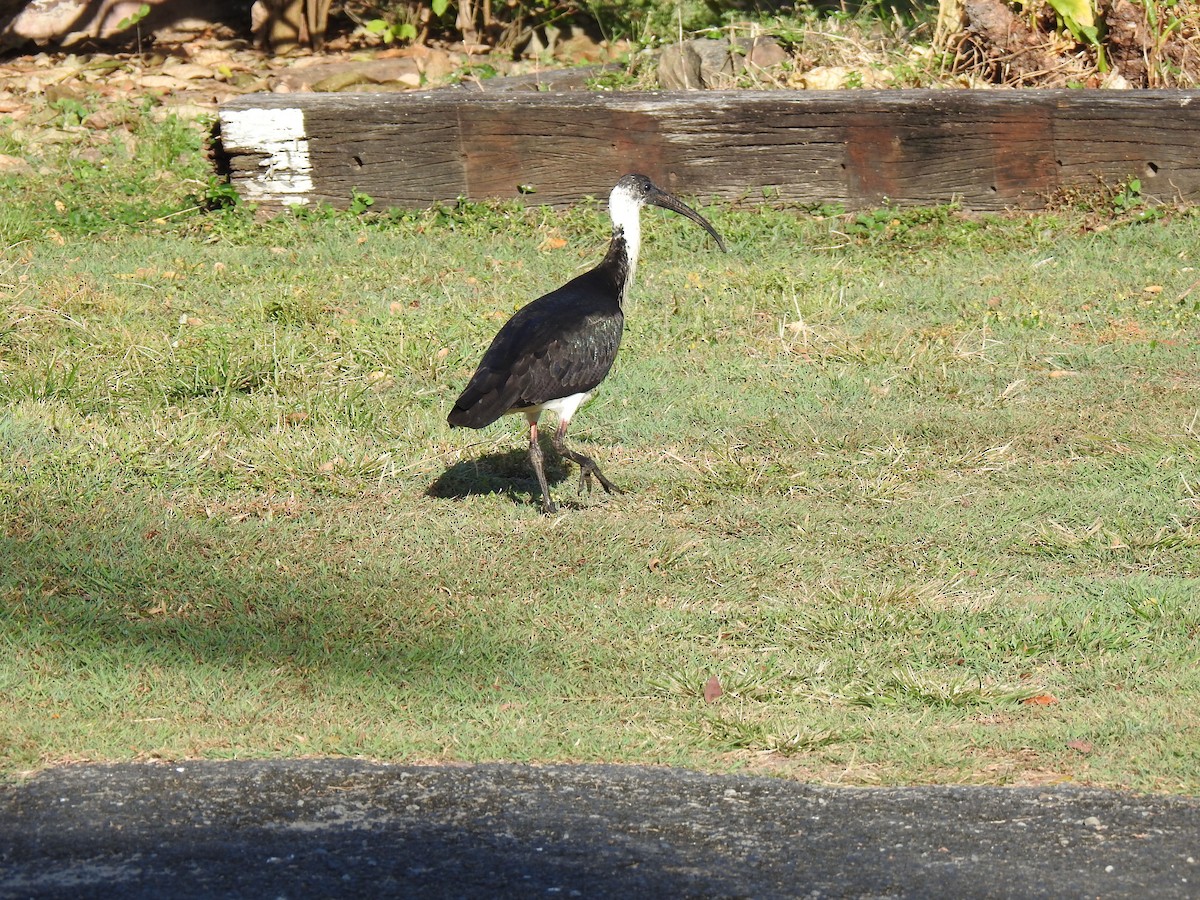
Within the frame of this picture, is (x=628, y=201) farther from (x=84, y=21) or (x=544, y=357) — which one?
(x=84, y=21)

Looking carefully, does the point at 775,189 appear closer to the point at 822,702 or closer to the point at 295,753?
the point at 822,702

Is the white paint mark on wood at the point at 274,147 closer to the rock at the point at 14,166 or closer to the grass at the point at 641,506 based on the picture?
the grass at the point at 641,506

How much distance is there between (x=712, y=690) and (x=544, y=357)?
195cm

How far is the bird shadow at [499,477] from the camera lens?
22.5 feet

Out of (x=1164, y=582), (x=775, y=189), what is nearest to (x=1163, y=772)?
(x=1164, y=582)

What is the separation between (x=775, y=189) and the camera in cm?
1069

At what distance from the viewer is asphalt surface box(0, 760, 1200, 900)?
371 cm

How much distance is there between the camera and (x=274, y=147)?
10.6 meters

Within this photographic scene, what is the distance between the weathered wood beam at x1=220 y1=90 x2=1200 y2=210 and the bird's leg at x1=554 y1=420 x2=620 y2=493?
421 cm

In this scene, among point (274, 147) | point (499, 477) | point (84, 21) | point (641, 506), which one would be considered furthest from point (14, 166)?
point (641, 506)

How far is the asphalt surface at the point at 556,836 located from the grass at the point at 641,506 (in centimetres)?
21

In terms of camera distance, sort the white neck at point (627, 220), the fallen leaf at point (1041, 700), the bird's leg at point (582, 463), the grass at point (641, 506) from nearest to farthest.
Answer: the grass at point (641, 506) < the fallen leaf at point (1041, 700) < the bird's leg at point (582, 463) < the white neck at point (627, 220)

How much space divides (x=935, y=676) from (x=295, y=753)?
7.11ft

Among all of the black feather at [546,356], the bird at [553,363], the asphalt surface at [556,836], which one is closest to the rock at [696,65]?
the bird at [553,363]
